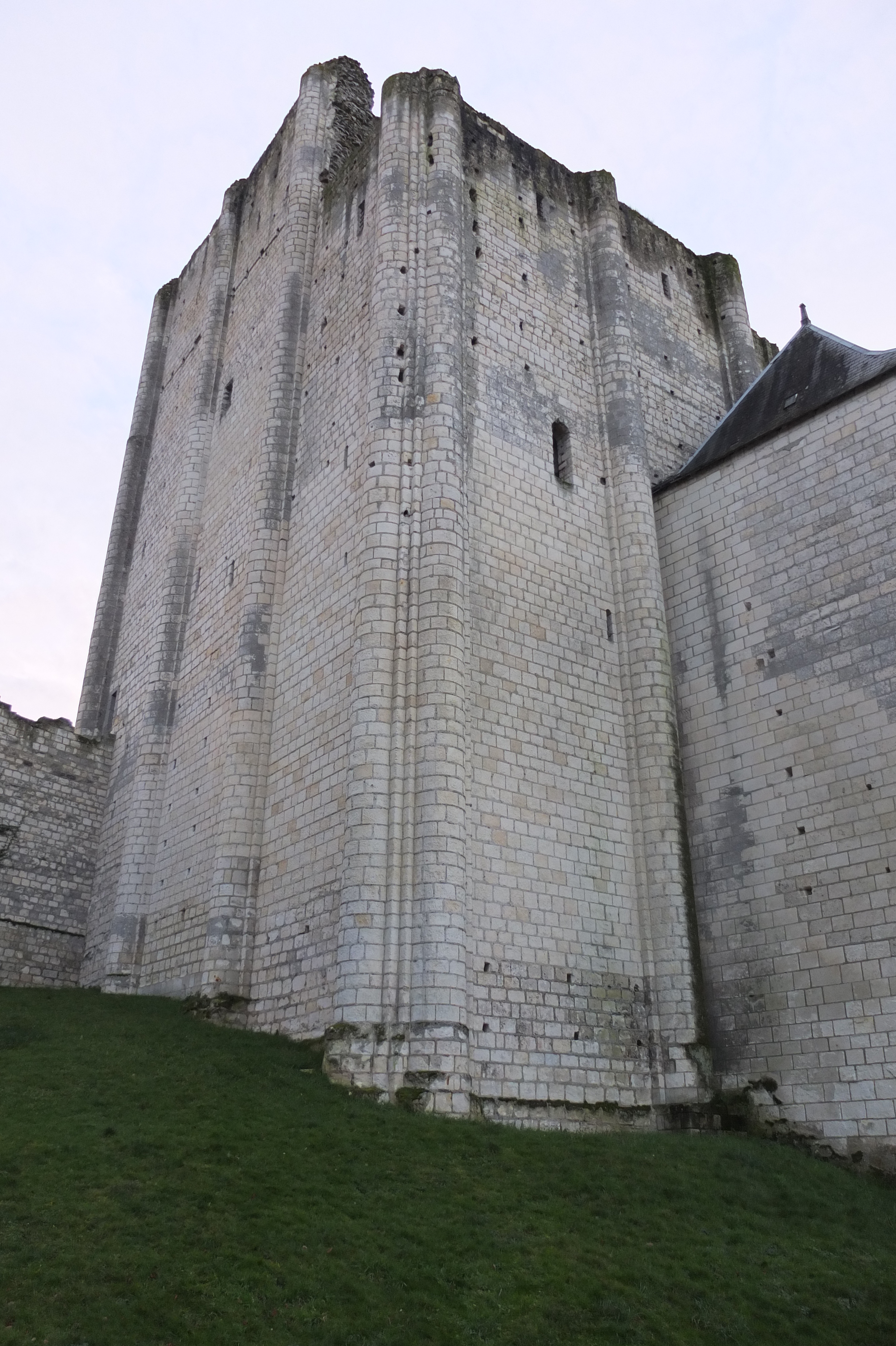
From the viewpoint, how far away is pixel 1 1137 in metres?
9.98

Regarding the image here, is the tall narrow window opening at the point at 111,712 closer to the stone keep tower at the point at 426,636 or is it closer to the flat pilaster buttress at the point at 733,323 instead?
the stone keep tower at the point at 426,636

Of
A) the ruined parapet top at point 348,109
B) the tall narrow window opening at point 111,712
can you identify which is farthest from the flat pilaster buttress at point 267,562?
the tall narrow window opening at point 111,712

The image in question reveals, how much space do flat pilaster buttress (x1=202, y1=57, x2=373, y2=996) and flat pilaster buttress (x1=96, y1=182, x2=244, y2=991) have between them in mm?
2964

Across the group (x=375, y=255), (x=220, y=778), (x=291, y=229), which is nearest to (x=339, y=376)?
(x=375, y=255)

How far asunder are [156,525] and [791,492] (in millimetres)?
13931

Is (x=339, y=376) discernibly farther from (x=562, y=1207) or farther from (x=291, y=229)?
(x=562, y=1207)

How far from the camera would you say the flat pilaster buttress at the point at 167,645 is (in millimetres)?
18234

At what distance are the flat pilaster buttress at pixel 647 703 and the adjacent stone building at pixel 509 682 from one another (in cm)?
6

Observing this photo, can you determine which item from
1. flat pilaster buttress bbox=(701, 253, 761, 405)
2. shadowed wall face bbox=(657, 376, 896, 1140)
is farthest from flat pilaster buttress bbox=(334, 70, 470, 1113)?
flat pilaster buttress bbox=(701, 253, 761, 405)

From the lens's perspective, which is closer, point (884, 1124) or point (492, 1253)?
point (492, 1253)

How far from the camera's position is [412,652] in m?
14.4

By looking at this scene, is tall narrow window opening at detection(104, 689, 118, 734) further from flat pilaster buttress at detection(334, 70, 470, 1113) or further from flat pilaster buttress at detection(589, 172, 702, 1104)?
flat pilaster buttress at detection(589, 172, 702, 1104)

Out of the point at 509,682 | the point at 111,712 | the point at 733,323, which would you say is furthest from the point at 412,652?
the point at 733,323

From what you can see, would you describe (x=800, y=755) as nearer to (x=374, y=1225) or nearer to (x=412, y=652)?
(x=412, y=652)
